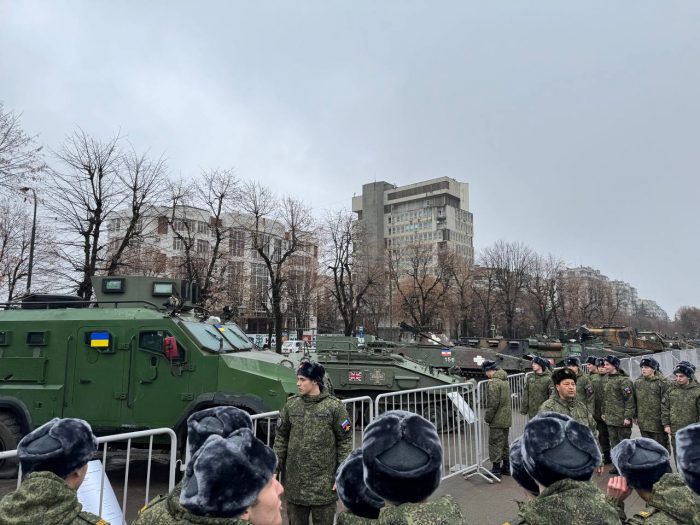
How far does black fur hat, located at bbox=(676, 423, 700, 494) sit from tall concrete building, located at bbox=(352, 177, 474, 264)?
85587 mm

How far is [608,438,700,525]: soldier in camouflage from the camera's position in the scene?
2.22 meters

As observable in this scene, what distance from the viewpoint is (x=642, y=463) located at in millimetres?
2463

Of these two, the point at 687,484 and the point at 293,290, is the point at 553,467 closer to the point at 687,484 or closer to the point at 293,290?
the point at 687,484

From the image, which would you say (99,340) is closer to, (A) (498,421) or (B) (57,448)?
(B) (57,448)

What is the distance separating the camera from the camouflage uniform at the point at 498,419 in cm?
691

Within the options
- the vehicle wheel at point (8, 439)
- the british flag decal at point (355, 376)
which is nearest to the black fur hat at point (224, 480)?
the vehicle wheel at point (8, 439)

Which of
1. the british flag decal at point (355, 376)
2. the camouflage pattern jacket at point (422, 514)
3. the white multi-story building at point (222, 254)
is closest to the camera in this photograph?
the camouflage pattern jacket at point (422, 514)

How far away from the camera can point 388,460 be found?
6.10 ft

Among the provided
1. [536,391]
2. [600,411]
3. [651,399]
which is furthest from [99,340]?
[600,411]

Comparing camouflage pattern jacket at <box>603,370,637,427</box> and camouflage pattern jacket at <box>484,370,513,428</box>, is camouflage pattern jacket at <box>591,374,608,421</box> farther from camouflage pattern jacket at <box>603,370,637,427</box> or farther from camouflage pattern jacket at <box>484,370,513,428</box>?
camouflage pattern jacket at <box>484,370,513,428</box>

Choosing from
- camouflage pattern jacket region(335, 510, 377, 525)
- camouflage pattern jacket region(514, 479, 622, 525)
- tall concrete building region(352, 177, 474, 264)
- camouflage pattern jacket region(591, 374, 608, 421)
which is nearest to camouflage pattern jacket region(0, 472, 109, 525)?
camouflage pattern jacket region(335, 510, 377, 525)

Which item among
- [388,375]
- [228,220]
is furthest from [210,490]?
[228,220]

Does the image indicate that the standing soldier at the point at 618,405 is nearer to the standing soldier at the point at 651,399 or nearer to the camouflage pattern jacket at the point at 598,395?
the standing soldier at the point at 651,399

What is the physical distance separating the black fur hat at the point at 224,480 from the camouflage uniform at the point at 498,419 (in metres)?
5.79
